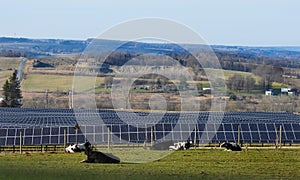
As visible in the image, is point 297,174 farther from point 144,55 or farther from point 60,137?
point 144,55

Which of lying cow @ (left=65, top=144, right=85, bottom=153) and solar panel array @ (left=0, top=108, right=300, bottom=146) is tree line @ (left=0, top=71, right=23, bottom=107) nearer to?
solar panel array @ (left=0, top=108, right=300, bottom=146)

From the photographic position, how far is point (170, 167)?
25.5m

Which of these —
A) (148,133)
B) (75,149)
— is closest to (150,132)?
(148,133)

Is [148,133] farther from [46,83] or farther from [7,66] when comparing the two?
[7,66]

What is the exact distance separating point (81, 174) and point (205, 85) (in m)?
74.1

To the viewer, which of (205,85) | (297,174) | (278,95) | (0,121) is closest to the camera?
(297,174)

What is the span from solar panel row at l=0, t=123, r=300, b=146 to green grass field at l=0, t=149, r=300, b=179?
867 cm

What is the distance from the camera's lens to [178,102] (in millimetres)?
83125

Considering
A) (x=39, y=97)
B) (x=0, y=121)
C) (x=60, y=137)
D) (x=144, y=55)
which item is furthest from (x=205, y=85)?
(x=60, y=137)

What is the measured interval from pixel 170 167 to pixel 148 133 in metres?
16.0

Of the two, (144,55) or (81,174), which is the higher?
(144,55)

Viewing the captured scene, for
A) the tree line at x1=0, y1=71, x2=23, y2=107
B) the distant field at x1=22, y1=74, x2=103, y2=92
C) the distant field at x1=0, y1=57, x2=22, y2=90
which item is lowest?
the tree line at x1=0, y1=71, x2=23, y2=107

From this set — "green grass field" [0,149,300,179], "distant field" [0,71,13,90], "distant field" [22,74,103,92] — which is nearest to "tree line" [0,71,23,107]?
"distant field" [22,74,103,92]

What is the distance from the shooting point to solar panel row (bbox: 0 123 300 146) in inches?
1596
